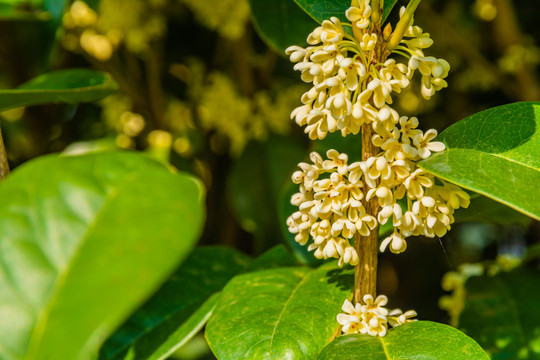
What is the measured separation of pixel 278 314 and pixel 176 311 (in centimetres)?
19

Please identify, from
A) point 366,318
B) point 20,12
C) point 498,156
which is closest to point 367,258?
point 366,318

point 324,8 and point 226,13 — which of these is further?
point 226,13

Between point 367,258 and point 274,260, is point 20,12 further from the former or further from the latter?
point 367,258

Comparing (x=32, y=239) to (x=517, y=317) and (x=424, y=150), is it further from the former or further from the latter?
(x=517, y=317)

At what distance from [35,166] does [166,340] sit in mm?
291

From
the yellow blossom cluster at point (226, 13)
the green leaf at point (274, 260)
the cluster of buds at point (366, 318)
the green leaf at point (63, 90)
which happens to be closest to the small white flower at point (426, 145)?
the cluster of buds at point (366, 318)

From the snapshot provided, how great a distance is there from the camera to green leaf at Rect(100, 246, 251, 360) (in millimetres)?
651

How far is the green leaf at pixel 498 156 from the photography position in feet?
1.52

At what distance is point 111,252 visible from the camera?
365 mm

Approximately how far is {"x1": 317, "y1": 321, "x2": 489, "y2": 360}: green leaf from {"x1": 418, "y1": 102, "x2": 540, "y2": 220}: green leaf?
164 mm

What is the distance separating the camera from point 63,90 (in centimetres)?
69

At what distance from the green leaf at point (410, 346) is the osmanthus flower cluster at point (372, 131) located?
0.28 ft

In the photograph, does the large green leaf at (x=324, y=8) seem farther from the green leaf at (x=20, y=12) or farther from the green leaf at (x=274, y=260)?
the green leaf at (x=20, y=12)

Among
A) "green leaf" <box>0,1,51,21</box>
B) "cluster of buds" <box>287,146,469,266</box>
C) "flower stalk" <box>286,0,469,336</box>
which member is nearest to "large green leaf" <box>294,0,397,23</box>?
"flower stalk" <box>286,0,469,336</box>
